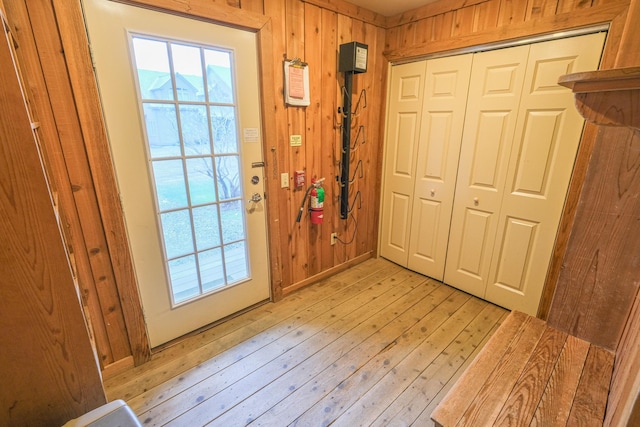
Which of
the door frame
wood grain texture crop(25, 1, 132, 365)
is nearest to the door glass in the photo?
the door frame

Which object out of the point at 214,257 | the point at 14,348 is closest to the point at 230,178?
the point at 214,257

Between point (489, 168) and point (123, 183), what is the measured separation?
242cm

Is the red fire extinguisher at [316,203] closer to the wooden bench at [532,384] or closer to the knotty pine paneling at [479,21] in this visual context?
the knotty pine paneling at [479,21]

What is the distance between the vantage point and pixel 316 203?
2.32 m

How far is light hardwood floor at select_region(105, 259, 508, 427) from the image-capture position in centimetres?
146

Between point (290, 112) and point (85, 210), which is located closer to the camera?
point (85, 210)

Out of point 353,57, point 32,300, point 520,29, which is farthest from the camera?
point 353,57

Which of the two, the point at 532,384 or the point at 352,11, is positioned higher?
the point at 352,11

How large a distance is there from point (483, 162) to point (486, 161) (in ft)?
0.07

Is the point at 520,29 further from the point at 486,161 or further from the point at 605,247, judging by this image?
the point at 605,247

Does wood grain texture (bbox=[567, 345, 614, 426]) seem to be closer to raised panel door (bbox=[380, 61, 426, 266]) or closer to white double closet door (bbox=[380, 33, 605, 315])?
white double closet door (bbox=[380, 33, 605, 315])

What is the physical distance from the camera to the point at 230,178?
1.89 meters

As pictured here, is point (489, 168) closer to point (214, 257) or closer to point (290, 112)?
point (290, 112)

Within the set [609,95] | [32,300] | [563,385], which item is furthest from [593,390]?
[32,300]
